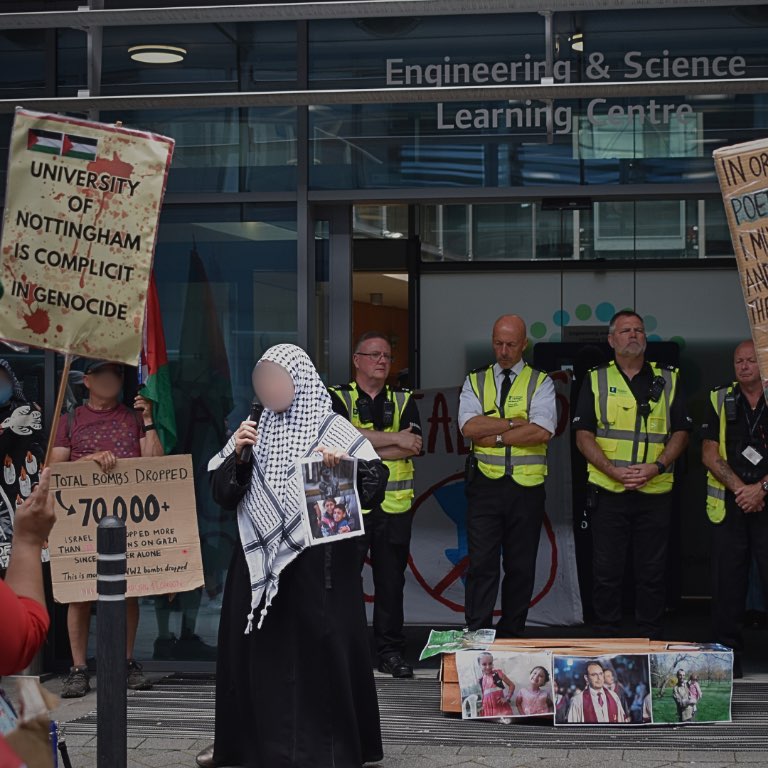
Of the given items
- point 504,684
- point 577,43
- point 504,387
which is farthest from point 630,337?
point 504,684

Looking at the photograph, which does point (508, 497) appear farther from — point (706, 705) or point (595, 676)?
point (706, 705)

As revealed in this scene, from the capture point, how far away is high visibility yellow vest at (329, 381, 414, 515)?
8.21m

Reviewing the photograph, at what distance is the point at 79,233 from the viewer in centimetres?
Answer: 473

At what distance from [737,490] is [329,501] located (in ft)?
9.68

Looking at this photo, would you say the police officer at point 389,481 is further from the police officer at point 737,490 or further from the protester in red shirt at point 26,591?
the protester in red shirt at point 26,591

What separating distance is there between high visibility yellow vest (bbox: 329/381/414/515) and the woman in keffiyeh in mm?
2046

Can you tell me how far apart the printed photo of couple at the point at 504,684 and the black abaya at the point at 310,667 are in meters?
1.01

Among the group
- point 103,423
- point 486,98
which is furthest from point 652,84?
point 103,423

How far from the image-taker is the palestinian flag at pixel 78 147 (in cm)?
479

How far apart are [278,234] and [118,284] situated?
371cm

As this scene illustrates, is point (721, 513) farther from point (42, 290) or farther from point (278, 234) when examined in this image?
point (42, 290)

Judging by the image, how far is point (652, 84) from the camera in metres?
6.88

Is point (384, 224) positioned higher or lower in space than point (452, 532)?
higher

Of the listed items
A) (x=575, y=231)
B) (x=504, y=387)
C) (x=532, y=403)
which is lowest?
(x=532, y=403)
